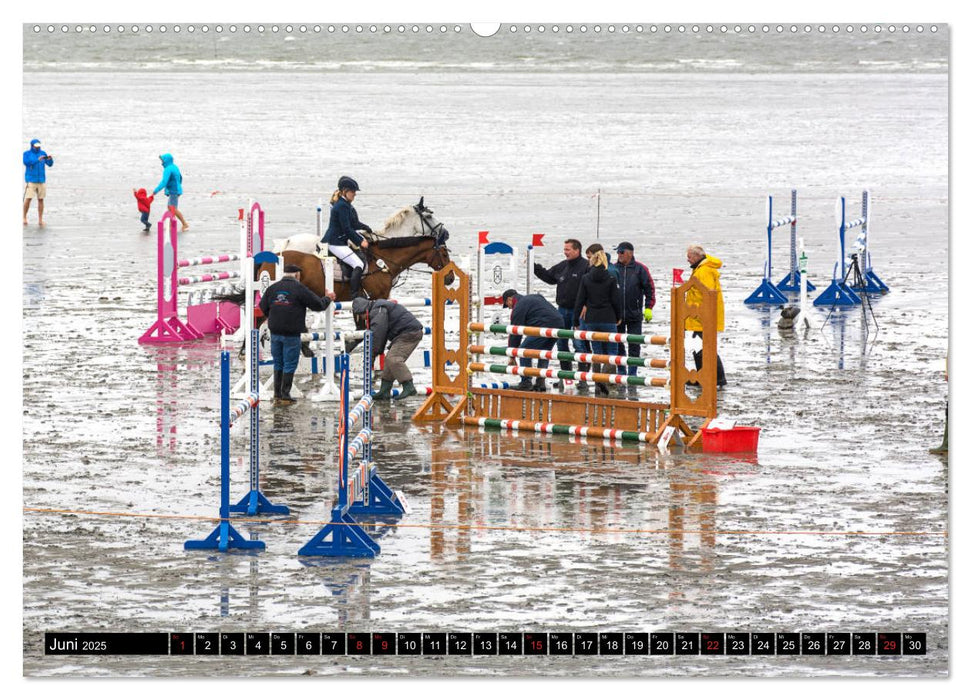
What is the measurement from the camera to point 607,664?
10531 millimetres

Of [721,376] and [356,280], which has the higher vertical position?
[356,280]

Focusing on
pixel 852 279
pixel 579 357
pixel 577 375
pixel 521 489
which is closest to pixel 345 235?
pixel 579 357

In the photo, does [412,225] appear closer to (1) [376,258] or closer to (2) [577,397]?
(1) [376,258]

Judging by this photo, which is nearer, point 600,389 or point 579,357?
point 579,357

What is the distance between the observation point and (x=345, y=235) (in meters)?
23.3

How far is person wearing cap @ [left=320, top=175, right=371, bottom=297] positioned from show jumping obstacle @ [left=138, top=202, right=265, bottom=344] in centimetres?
131

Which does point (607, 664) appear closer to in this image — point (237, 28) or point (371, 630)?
point (371, 630)

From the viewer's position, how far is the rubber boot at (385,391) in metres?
21.0

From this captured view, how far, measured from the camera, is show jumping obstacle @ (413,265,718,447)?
1864 centimetres

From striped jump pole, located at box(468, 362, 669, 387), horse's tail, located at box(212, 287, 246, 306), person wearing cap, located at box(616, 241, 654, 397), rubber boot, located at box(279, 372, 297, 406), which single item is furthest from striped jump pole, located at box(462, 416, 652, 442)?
horse's tail, located at box(212, 287, 246, 306)

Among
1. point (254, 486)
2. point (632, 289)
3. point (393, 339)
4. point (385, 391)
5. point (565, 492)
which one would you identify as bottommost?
point (565, 492)

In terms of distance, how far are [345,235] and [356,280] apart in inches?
22.5

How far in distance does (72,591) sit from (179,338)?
12.1 meters

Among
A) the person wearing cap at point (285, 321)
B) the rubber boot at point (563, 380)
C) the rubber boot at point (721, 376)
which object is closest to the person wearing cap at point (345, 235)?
the person wearing cap at point (285, 321)
